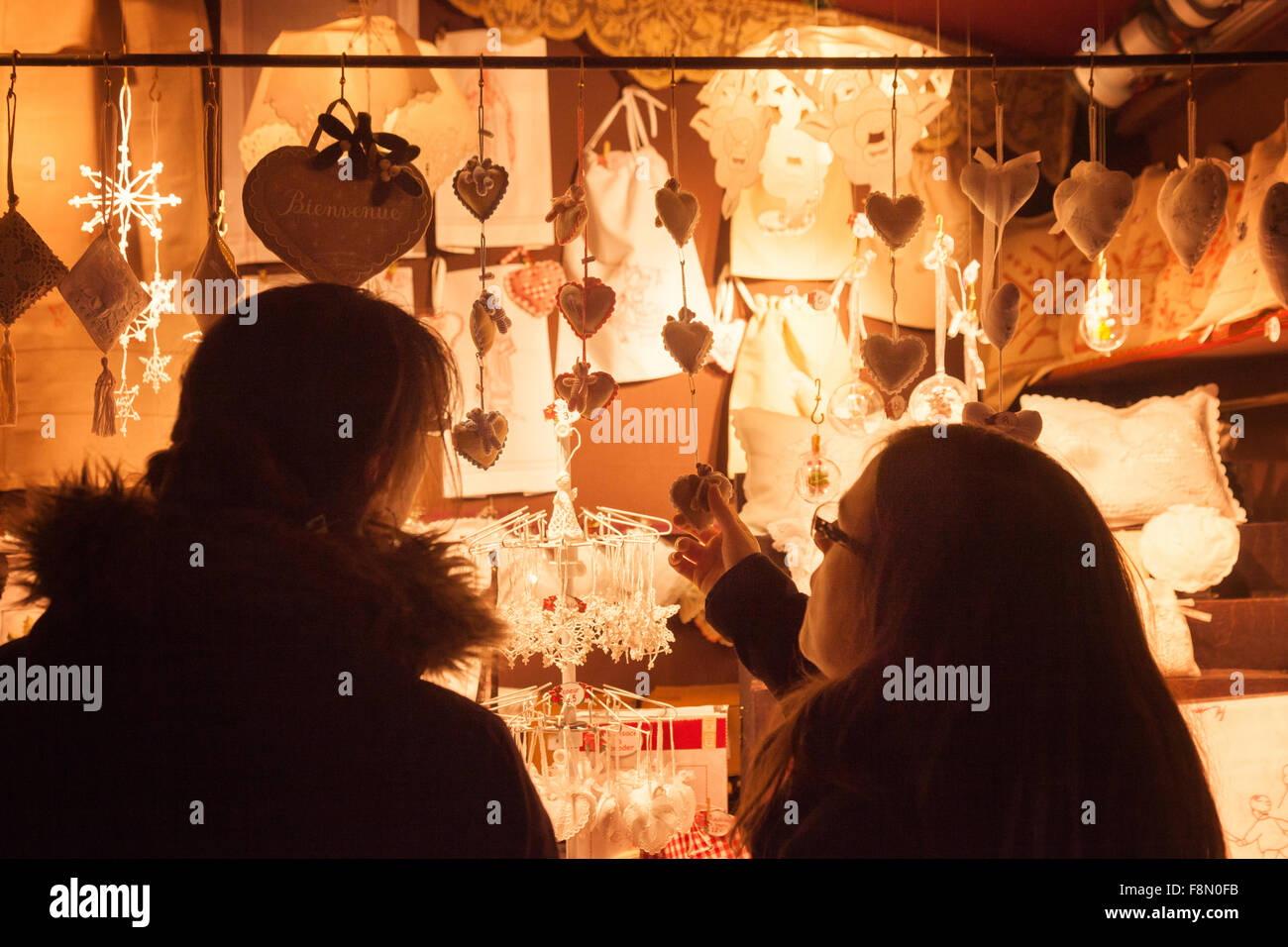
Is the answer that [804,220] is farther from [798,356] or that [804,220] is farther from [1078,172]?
[1078,172]

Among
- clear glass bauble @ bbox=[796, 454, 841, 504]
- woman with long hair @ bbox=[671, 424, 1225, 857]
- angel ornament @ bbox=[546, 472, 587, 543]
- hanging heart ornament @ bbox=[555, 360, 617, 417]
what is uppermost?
hanging heart ornament @ bbox=[555, 360, 617, 417]

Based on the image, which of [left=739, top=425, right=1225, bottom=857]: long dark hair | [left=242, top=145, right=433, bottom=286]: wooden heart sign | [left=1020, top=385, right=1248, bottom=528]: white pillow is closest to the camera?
[left=739, top=425, right=1225, bottom=857]: long dark hair

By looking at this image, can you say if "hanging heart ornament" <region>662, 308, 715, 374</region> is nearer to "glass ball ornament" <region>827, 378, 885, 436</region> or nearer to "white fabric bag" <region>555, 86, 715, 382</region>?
"glass ball ornament" <region>827, 378, 885, 436</region>

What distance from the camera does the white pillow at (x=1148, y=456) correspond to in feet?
6.82

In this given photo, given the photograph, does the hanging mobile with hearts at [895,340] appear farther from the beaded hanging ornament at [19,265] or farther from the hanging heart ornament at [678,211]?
the beaded hanging ornament at [19,265]

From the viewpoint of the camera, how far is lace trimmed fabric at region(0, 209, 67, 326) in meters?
1.37

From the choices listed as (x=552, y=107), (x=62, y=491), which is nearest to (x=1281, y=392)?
(x=552, y=107)

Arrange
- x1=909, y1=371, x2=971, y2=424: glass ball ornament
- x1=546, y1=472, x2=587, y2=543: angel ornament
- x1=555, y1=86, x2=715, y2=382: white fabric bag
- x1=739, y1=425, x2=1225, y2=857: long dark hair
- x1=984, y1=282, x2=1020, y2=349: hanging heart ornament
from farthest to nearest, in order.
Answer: x1=555, y1=86, x2=715, y2=382: white fabric bag, x1=909, y1=371, x2=971, y2=424: glass ball ornament, x1=546, y1=472, x2=587, y2=543: angel ornament, x1=984, y1=282, x2=1020, y2=349: hanging heart ornament, x1=739, y1=425, x2=1225, y2=857: long dark hair

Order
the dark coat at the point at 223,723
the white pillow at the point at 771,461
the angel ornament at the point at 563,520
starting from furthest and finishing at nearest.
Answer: the white pillow at the point at 771,461 → the angel ornament at the point at 563,520 → the dark coat at the point at 223,723

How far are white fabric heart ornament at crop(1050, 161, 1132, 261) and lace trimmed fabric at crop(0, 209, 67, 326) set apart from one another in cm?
141

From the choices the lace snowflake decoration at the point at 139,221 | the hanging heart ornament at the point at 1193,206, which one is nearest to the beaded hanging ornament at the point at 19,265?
the lace snowflake decoration at the point at 139,221

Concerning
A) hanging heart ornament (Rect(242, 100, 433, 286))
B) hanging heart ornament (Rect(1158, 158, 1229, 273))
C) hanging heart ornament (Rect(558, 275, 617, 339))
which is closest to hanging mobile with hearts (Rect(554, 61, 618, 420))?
hanging heart ornament (Rect(558, 275, 617, 339))

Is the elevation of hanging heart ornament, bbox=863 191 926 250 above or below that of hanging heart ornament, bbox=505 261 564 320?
below

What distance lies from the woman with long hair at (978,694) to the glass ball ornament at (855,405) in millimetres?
913
